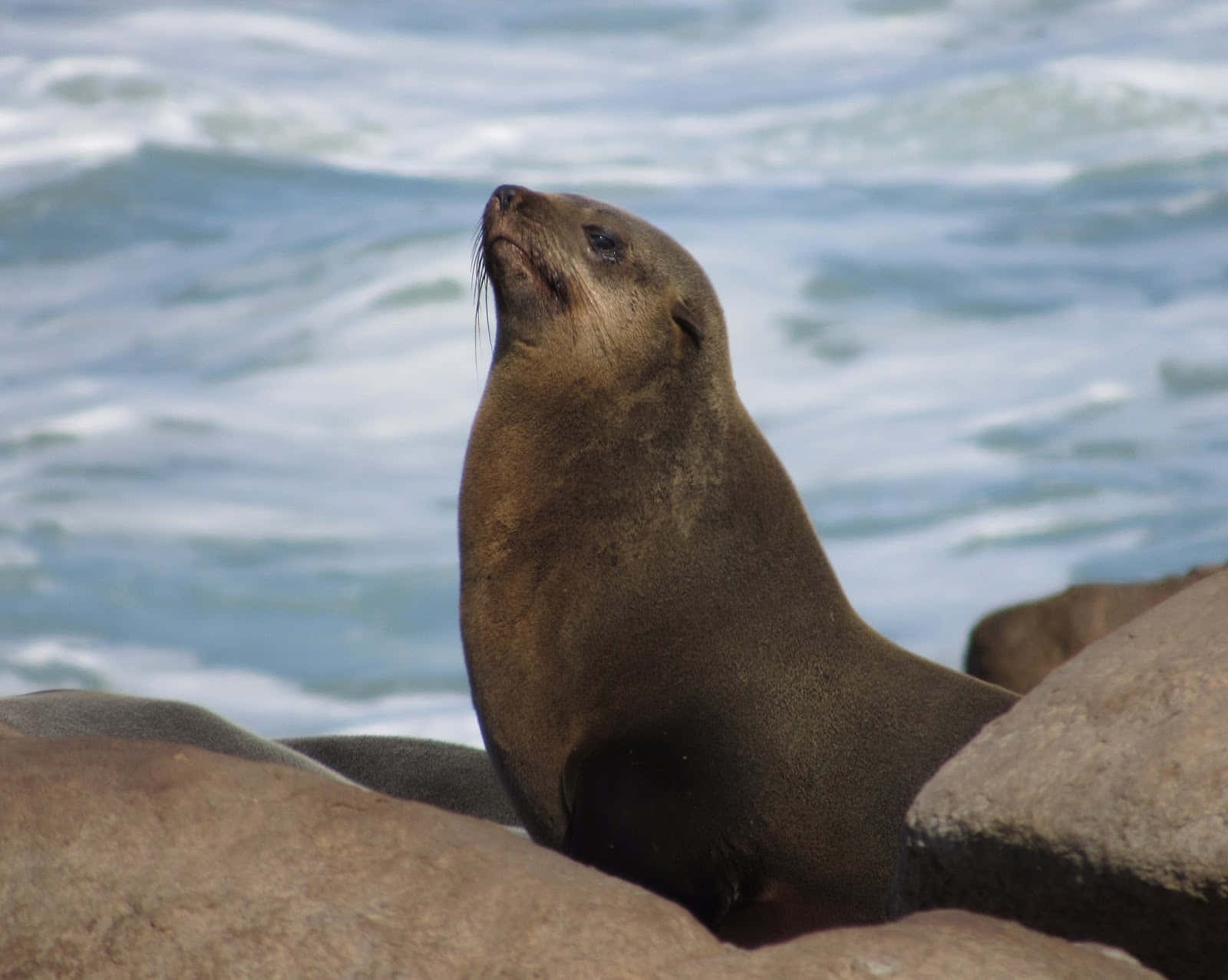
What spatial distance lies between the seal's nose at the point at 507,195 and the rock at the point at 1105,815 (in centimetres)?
281

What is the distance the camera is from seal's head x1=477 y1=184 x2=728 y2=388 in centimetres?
529

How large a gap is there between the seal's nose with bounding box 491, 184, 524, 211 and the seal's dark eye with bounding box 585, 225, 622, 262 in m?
0.27

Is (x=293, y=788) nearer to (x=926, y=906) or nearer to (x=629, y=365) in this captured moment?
(x=926, y=906)

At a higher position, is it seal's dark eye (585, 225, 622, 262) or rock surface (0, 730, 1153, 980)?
seal's dark eye (585, 225, 622, 262)

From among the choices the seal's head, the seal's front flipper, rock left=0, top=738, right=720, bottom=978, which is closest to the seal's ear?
the seal's head

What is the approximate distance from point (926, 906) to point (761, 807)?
1133 mm

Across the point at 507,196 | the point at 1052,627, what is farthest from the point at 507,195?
the point at 1052,627

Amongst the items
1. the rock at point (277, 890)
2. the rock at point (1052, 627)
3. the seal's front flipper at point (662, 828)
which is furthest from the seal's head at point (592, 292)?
the rock at point (1052, 627)

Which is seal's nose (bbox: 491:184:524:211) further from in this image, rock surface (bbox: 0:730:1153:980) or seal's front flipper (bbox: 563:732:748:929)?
rock surface (bbox: 0:730:1153:980)

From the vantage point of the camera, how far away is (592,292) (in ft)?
17.7

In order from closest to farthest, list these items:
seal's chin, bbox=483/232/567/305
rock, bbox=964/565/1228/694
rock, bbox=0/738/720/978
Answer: rock, bbox=0/738/720/978
seal's chin, bbox=483/232/567/305
rock, bbox=964/565/1228/694

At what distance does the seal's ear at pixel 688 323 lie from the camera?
5332 mm

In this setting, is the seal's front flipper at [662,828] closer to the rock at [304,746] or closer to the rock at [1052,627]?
the rock at [304,746]

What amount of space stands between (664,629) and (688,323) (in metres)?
1.12
